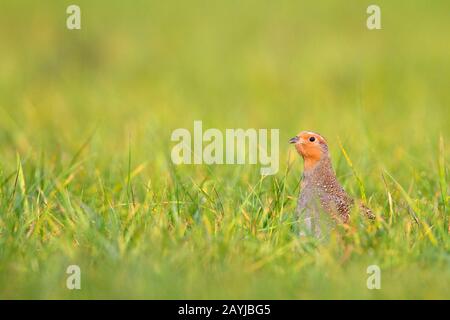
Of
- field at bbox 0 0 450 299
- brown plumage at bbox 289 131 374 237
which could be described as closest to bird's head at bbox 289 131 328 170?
brown plumage at bbox 289 131 374 237

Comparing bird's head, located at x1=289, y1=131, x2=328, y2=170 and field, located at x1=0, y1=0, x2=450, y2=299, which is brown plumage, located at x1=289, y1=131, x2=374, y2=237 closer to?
bird's head, located at x1=289, y1=131, x2=328, y2=170

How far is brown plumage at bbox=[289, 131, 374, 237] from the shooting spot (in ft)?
17.9

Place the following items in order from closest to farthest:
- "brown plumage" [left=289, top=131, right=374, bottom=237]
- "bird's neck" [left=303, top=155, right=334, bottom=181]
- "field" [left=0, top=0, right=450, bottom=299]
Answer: "field" [left=0, top=0, right=450, bottom=299]
"brown plumage" [left=289, top=131, right=374, bottom=237]
"bird's neck" [left=303, top=155, right=334, bottom=181]

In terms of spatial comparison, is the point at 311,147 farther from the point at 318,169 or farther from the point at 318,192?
the point at 318,192

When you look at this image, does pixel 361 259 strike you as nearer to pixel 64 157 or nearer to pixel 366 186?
pixel 366 186

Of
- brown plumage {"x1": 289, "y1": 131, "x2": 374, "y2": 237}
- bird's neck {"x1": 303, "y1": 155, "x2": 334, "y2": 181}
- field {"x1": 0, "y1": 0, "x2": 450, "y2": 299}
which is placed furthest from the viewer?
bird's neck {"x1": 303, "y1": 155, "x2": 334, "y2": 181}

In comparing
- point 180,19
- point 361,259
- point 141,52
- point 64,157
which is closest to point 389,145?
point 64,157

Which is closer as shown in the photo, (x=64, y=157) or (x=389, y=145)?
(x=64, y=157)

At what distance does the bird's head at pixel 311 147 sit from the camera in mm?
5832

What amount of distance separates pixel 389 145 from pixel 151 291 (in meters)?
4.13

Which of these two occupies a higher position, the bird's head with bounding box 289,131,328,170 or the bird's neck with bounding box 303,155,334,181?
the bird's head with bounding box 289,131,328,170

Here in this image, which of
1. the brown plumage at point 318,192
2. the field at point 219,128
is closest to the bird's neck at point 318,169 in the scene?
the brown plumage at point 318,192

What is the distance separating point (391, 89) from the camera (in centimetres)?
1096

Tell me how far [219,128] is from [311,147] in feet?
10.7
